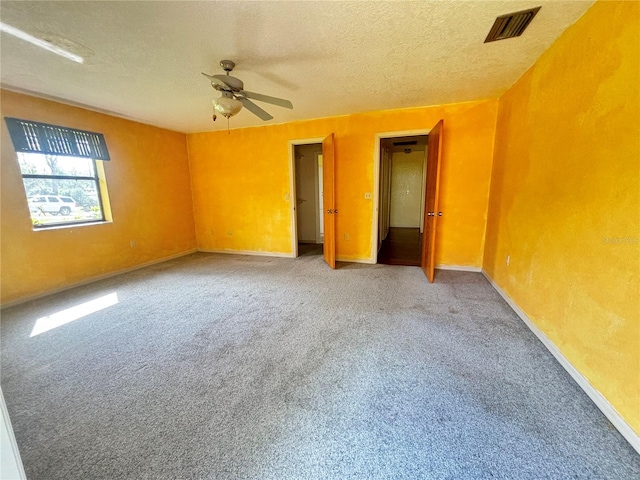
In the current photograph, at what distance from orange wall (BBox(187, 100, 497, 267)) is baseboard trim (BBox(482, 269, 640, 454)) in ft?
5.93

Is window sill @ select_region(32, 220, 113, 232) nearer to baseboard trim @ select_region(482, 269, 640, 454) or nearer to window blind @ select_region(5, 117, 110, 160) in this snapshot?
window blind @ select_region(5, 117, 110, 160)

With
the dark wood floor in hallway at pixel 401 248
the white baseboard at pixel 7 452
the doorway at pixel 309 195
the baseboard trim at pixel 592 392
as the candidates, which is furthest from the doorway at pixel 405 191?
the white baseboard at pixel 7 452

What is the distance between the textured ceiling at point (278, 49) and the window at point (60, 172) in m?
0.45

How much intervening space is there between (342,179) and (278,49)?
2293 mm

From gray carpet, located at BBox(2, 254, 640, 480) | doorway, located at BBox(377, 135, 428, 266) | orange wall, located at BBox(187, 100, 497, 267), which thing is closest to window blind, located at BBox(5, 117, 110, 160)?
orange wall, located at BBox(187, 100, 497, 267)

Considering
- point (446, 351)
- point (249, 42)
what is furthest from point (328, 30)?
point (446, 351)

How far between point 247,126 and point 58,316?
3.73 meters

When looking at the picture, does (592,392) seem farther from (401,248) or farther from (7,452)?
(401,248)

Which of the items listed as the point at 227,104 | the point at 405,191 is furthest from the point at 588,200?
the point at 405,191

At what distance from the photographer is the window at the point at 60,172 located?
9.55 feet

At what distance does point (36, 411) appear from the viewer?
4.80 ft

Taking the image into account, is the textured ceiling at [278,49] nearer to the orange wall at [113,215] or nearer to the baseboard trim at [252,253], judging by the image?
the orange wall at [113,215]

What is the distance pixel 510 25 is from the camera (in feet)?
5.91

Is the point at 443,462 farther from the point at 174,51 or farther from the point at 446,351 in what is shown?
the point at 174,51
